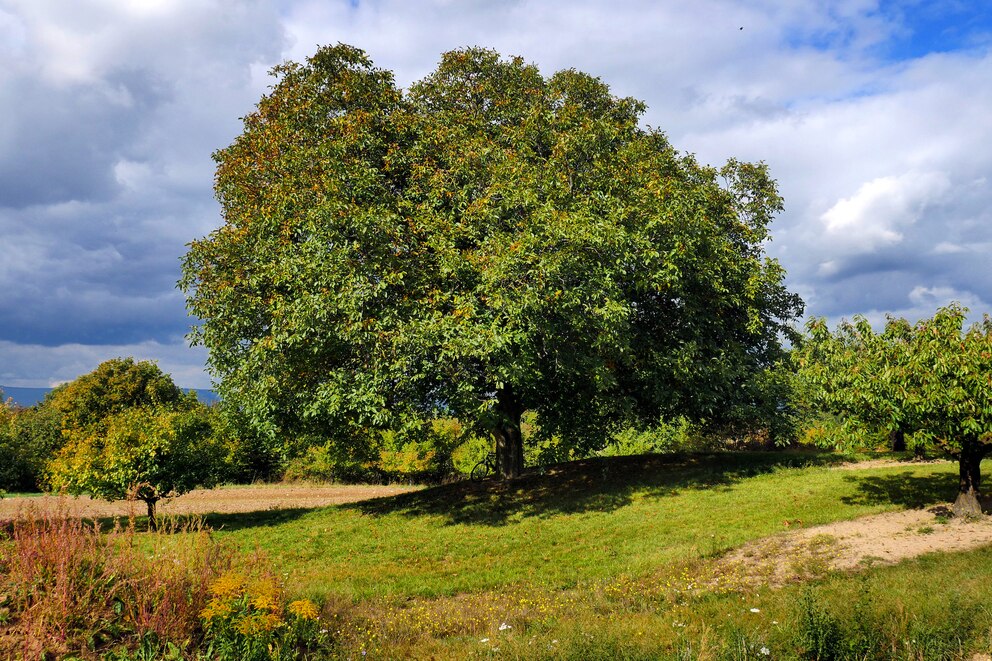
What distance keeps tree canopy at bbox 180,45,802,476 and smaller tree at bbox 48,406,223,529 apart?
2264mm

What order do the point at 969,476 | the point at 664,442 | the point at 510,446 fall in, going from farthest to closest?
the point at 664,442 < the point at 510,446 < the point at 969,476

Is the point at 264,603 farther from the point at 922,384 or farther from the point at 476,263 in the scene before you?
the point at 922,384

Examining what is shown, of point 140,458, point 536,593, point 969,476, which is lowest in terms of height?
point 536,593

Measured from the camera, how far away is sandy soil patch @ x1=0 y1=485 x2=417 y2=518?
82.3 feet

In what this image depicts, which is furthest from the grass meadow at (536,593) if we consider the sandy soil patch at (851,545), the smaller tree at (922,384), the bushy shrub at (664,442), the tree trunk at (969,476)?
the bushy shrub at (664,442)

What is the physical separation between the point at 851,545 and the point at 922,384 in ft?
12.3

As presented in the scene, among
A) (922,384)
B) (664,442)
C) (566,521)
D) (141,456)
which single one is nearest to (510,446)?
(566,521)

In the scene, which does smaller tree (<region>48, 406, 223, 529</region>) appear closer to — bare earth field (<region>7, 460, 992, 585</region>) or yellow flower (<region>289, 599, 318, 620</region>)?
bare earth field (<region>7, 460, 992, 585</region>)

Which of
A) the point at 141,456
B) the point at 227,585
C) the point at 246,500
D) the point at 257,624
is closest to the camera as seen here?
the point at 257,624

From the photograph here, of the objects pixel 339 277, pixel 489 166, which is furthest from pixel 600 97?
pixel 339 277

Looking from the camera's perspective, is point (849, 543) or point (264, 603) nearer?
point (264, 603)

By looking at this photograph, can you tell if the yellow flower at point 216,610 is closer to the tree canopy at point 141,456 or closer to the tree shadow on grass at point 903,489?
the tree canopy at point 141,456

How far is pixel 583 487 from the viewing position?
804 inches

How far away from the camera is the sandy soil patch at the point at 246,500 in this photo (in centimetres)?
2508
